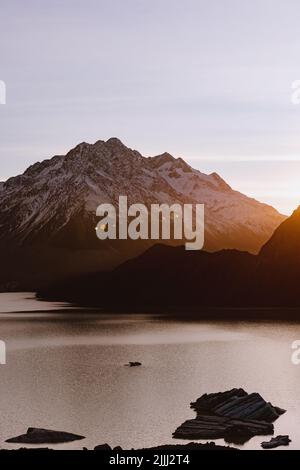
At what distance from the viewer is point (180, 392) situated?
106438 mm

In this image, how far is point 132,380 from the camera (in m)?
118

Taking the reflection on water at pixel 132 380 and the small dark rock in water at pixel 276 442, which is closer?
the small dark rock in water at pixel 276 442

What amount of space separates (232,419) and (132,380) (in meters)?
37.8

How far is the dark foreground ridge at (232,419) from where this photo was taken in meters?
78.6

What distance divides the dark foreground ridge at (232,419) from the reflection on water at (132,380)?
1.55 m

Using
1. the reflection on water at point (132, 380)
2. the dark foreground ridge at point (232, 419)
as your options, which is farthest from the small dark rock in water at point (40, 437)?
the dark foreground ridge at point (232, 419)

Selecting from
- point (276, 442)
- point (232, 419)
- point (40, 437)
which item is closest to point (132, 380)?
point (232, 419)

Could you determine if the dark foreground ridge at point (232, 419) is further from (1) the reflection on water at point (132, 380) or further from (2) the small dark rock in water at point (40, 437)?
(2) the small dark rock in water at point (40, 437)

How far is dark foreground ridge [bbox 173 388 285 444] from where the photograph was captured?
78.6 meters

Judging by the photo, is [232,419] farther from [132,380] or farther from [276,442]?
[132,380]

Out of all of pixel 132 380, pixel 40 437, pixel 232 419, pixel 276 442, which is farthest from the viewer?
pixel 132 380
